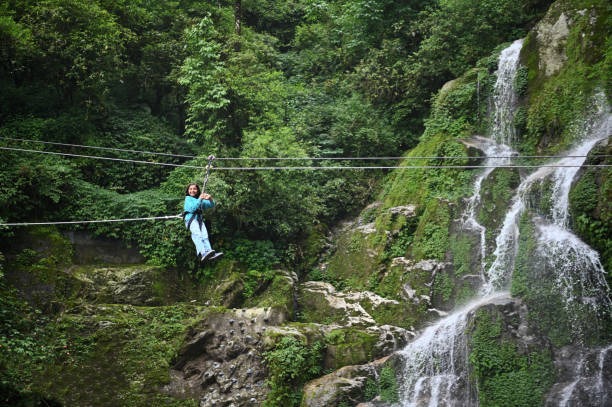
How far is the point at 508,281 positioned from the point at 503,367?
222cm

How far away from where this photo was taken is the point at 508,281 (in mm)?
11141

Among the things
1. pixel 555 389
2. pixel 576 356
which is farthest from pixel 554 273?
pixel 555 389

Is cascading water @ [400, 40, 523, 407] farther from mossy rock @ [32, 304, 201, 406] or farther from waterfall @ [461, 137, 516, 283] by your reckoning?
mossy rock @ [32, 304, 201, 406]

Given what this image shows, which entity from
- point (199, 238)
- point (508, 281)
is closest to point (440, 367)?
point (508, 281)

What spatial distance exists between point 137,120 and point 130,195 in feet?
13.2

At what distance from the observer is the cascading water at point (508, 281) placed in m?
9.70

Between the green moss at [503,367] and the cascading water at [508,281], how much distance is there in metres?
0.26

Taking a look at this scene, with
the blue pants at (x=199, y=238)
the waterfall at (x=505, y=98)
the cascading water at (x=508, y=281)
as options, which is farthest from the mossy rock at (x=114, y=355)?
the waterfall at (x=505, y=98)

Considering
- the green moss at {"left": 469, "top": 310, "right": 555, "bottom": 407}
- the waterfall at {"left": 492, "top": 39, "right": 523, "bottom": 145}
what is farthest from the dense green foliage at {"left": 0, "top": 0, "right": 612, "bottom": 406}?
the waterfall at {"left": 492, "top": 39, "right": 523, "bottom": 145}

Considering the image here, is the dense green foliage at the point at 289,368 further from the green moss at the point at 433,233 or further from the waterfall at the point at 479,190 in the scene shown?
the waterfall at the point at 479,190

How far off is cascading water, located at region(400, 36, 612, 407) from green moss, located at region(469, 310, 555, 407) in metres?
0.26

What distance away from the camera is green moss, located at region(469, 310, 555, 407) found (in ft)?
30.1

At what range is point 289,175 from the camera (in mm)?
13672

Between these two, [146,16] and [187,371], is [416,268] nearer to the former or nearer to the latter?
[187,371]
